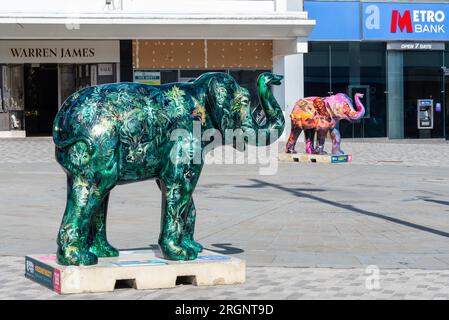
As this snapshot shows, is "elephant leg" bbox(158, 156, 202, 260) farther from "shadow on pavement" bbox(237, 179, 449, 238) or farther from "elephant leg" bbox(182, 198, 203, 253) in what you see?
"shadow on pavement" bbox(237, 179, 449, 238)

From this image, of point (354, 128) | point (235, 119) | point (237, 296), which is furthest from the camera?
point (354, 128)

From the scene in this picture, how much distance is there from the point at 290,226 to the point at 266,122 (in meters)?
4.03

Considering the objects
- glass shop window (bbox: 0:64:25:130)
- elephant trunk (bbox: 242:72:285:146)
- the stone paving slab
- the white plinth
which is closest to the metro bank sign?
glass shop window (bbox: 0:64:25:130)

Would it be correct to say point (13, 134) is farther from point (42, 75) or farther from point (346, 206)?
point (346, 206)

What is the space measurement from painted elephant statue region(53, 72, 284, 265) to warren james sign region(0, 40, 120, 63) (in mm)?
24485

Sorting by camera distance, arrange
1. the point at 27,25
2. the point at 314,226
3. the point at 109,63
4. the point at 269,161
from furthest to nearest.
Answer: the point at 109,63
the point at 27,25
the point at 269,161
the point at 314,226

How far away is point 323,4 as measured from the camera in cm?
3419

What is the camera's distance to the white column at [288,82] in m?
33.8

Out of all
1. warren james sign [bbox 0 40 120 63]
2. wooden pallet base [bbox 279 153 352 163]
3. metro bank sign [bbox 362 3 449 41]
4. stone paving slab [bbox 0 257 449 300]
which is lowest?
stone paving slab [bbox 0 257 449 300]

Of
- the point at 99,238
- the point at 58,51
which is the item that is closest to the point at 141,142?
the point at 99,238

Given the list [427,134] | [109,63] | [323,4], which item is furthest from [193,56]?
[427,134]

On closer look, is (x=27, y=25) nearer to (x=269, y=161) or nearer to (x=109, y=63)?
(x=109, y=63)

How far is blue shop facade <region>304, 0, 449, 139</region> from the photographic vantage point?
34562 millimetres
